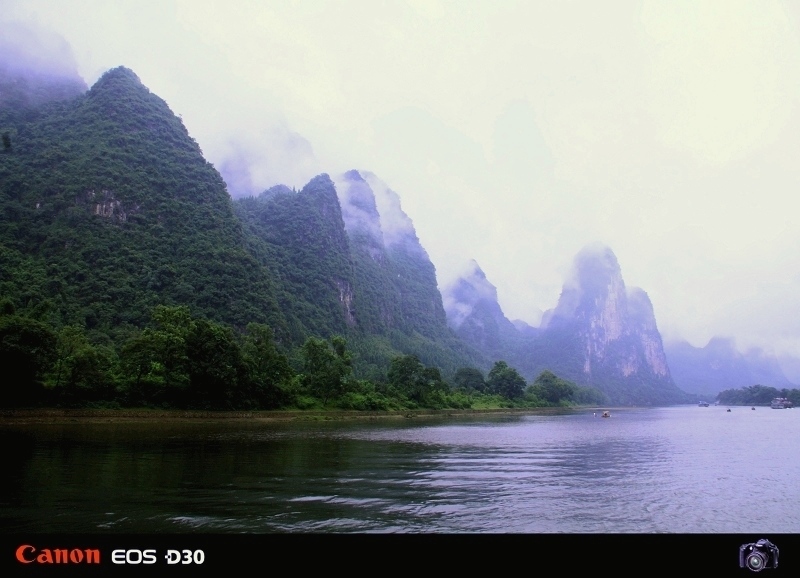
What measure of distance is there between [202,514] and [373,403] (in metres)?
60.3

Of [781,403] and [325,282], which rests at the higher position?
[325,282]

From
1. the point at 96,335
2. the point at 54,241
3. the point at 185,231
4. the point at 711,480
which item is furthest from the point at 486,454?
the point at 185,231

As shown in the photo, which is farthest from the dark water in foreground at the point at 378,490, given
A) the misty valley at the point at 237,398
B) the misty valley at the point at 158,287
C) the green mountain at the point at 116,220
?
the green mountain at the point at 116,220

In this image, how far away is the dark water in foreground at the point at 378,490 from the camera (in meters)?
9.53

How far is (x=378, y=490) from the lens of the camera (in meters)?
13.1

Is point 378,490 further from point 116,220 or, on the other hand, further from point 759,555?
point 116,220

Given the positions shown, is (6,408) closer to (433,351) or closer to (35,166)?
(35,166)

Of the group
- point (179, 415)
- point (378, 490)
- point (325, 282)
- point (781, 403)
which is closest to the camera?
point (378, 490)

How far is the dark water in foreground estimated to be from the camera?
9531 millimetres

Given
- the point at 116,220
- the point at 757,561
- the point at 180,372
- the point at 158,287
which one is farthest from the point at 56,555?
the point at 116,220

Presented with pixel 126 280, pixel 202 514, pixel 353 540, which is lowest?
pixel 202 514

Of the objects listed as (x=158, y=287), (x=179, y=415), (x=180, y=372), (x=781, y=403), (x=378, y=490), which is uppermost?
(x=158, y=287)

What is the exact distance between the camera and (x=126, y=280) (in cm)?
7756

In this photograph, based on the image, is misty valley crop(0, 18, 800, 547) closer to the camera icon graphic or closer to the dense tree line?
the dense tree line
